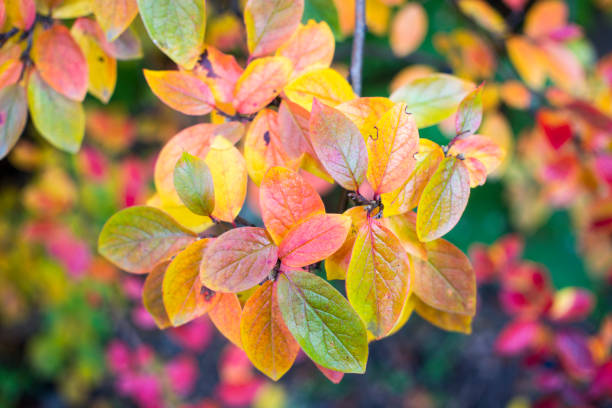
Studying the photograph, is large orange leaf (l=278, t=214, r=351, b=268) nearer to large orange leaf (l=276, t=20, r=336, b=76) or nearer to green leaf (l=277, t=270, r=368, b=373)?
green leaf (l=277, t=270, r=368, b=373)

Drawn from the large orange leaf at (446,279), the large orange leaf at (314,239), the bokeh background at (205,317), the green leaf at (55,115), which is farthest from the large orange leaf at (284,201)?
the bokeh background at (205,317)

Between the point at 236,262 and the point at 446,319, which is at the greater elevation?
the point at 236,262

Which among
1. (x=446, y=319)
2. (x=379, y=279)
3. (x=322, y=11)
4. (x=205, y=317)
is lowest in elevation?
(x=205, y=317)

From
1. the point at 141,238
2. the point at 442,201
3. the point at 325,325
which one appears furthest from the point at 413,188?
the point at 141,238

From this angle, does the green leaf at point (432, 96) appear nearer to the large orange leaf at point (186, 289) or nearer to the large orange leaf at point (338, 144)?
the large orange leaf at point (338, 144)

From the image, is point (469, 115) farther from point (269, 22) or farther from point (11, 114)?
point (11, 114)

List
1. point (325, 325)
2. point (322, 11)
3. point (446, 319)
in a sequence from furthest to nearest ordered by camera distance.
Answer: point (322, 11), point (446, 319), point (325, 325)

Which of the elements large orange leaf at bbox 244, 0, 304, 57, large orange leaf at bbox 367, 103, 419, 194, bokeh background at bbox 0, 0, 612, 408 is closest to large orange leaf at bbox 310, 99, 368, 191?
large orange leaf at bbox 367, 103, 419, 194
